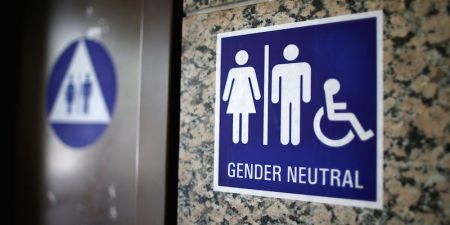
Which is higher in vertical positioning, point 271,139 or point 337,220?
point 271,139

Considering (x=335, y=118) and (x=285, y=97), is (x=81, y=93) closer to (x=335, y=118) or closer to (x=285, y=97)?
(x=285, y=97)

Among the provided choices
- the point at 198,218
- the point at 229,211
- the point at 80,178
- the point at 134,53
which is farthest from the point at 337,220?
the point at 80,178

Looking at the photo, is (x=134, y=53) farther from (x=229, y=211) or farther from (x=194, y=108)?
(x=229, y=211)

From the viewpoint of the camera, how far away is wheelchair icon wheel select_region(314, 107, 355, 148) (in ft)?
2.77

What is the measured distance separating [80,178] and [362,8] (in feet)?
3.86

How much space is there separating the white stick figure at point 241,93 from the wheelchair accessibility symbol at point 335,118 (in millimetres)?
180

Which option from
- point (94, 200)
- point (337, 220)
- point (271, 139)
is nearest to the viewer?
point (337, 220)

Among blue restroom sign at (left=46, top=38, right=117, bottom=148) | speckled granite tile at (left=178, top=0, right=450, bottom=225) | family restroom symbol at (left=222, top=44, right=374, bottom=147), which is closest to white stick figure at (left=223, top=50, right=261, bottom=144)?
family restroom symbol at (left=222, top=44, right=374, bottom=147)

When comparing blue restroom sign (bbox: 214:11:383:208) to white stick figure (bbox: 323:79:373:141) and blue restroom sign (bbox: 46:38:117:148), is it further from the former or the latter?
blue restroom sign (bbox: 46:38:117:148)

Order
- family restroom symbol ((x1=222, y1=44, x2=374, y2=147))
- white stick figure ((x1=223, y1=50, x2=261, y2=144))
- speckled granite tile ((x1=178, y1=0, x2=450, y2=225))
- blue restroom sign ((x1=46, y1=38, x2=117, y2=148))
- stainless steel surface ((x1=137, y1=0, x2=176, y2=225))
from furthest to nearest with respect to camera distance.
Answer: blue restroom sign ((x1=46, y1=38, x2=117, y2=148))
stainless steel surface ((x1=137, y1=0, x2=176, y2=225))
white stick figure ((x1=223, y1=50, x2=261, y2=144))
family restroom symbol ((x1=222, y1=44, x2=374, y2=147))
speckled granite tile ((x1=178, y1=0, x2=450, y2=225))

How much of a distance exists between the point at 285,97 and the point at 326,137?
15cm

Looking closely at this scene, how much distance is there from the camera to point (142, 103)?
1210mm

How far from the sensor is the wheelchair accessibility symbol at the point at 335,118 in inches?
32.8

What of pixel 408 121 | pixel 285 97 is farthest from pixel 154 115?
pixel 408 121
